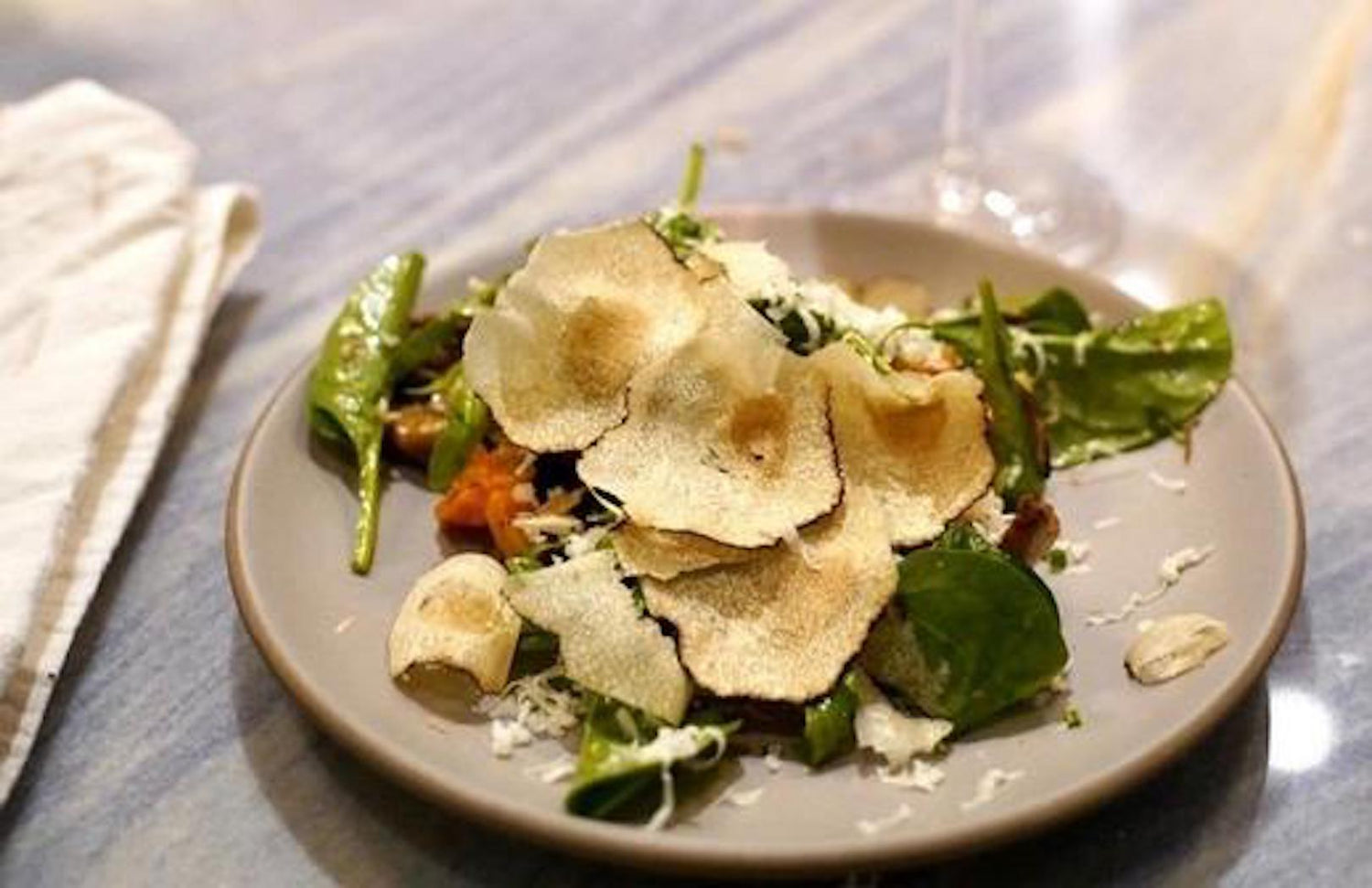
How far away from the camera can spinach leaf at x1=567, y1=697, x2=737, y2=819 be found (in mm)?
849

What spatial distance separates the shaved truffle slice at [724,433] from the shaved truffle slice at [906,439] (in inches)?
0.8

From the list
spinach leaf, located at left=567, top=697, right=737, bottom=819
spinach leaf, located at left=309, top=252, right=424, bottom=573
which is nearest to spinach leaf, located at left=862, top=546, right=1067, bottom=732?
spinach leaf, located at left=567, top=697, right=737, bottom=819

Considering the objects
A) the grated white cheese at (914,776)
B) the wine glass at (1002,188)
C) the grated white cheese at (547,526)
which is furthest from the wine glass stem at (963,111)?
the grated white cheese at (914,776)

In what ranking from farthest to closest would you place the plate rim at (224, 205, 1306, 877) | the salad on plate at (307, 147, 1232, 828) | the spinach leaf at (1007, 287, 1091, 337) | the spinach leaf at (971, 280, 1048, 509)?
1. the spinach leaf at (1007, 287, 1091, 337)
2. the spinach leaf at (971, 280, 1048, 509)
3. the salad on plate at (307, 147, 1232, 828)
4. the plate rim at (224, 205, 1306, 877)

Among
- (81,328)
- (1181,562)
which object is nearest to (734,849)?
(1181,562)

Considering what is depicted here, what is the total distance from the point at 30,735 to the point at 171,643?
13 cm

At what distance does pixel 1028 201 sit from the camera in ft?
5.41

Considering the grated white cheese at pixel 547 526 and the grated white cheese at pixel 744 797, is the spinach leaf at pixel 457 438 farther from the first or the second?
the grated white cheese at pixel 744 797

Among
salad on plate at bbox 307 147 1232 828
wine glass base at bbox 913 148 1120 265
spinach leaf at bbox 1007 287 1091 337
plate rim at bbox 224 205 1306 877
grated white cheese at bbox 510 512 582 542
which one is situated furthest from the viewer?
wine glass base at bbox 913 148 1120 265

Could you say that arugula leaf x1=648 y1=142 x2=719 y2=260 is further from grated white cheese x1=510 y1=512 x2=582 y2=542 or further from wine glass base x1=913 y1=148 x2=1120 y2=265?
wine glass base x1=913 y1=148 x2=1120 y2=265

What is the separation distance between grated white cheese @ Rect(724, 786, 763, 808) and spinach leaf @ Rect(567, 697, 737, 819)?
2cm

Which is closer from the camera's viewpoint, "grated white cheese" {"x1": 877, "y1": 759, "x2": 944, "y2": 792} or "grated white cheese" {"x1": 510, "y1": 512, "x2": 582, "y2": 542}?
"grated white cheese" {"x1": 877, "y1": 759, "x2": 944, "y2": 792}

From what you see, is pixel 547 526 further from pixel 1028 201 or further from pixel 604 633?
pixel 1028 201

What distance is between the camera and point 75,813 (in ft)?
3.25
